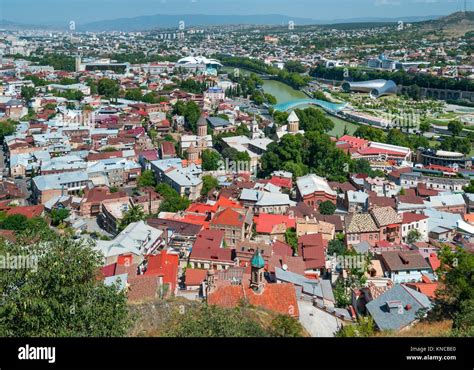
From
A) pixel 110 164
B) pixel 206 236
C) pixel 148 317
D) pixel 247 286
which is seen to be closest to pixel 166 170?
pixel 110 164

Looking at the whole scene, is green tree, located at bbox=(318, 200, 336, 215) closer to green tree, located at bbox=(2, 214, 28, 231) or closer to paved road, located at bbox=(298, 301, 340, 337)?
paved road, located at bbox=(298, 301, 340, 337)

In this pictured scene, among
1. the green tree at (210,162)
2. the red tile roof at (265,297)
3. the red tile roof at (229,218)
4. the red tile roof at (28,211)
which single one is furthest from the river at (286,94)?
the red tile roof at (265,297)

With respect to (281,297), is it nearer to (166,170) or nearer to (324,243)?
(324,243)

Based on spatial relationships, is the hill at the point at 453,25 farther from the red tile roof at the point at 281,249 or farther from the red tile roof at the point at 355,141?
the red tile roof at the point at 281,249

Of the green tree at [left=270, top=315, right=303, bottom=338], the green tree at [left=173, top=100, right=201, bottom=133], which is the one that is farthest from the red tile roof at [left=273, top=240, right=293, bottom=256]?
the green tree at [left=173, top=100, right=201, bottom=133]
